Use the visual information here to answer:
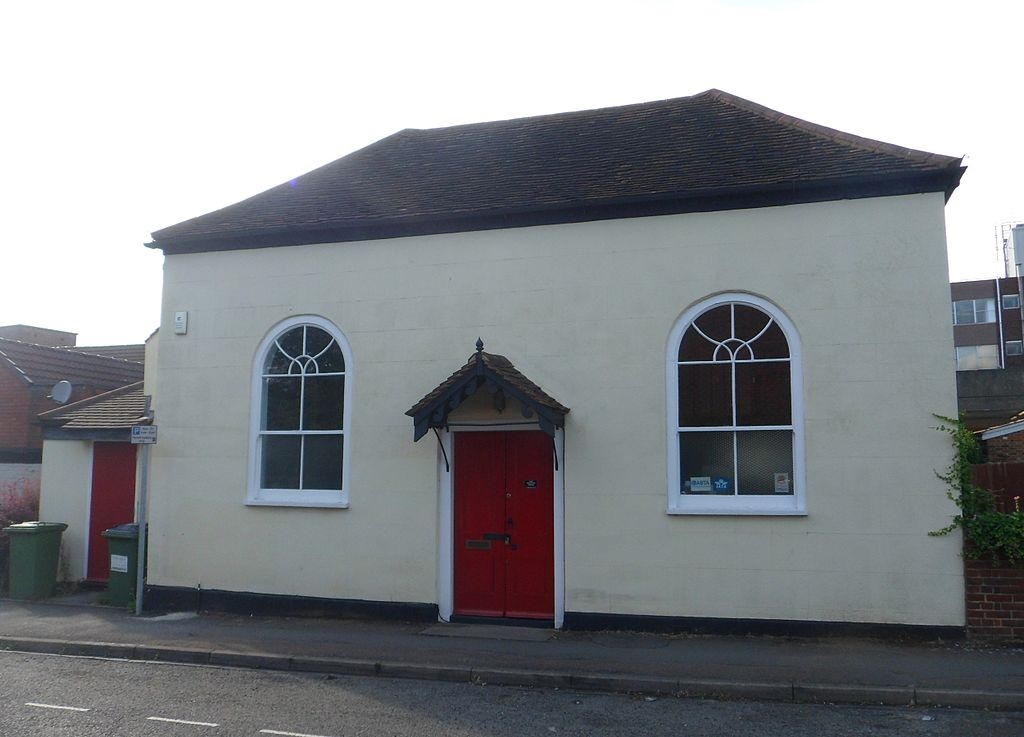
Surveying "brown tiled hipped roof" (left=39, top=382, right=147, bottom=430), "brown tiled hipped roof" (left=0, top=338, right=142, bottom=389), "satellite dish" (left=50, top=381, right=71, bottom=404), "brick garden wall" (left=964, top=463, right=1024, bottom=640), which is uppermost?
"brown tiled hipped roof" (left=0, top=338, right=142, bottom=389)

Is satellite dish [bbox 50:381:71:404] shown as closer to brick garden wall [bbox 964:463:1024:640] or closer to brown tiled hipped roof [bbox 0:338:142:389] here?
brown tiled hipped roof [bbox 0:338:142:389]

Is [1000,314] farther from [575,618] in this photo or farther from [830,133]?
[575,618]

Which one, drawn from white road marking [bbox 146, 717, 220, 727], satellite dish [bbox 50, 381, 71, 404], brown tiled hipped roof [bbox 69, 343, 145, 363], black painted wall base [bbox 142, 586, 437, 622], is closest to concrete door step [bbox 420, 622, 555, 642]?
black painted wall base [bbox 142, 586, 437, 622]

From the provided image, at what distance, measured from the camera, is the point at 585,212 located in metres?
10.1

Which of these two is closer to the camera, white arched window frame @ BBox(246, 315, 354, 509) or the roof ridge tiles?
the roof ridge tiles

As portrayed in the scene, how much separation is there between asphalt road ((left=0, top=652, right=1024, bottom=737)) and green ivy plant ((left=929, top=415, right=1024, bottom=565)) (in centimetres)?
232

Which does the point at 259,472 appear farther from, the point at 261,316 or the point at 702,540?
the point at 702,540

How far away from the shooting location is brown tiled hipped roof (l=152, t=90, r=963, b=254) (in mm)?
9484

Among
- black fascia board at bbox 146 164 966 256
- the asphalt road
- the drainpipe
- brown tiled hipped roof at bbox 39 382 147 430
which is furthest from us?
the drainpipe

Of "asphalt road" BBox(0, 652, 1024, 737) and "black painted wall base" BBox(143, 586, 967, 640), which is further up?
"black painted wall base" BBox(143, 586, 967, 640)

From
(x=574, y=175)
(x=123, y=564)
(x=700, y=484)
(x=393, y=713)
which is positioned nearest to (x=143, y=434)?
(x=123, y=564)

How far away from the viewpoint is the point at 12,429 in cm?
1908

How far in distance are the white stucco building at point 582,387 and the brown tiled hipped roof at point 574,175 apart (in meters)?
0.05

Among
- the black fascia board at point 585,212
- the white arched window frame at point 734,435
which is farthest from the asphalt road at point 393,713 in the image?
the black fascia board at point 585,212
